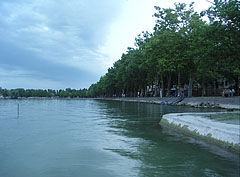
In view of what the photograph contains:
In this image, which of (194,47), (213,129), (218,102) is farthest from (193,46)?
(213,129)

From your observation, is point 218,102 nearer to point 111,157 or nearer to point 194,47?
point 194,47

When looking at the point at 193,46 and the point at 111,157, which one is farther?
the point at 193,46

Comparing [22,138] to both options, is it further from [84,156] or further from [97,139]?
[84,156]

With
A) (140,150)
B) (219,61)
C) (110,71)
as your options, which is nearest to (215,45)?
(219,61)

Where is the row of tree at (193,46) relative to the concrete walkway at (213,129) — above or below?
above

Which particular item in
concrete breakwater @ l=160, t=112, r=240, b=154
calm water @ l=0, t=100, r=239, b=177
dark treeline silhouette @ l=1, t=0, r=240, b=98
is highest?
dark treeline silhouette @ l=1, t=0, r=240, b=98

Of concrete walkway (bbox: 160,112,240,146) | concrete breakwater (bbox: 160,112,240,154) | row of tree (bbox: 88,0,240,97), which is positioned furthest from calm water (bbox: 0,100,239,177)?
row of tree (bbox: 88,0,240,97)

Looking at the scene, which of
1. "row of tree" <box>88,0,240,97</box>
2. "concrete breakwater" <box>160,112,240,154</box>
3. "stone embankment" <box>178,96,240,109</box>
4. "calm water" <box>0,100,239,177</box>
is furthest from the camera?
"stone embankment" <box>178,96,240,109</box>

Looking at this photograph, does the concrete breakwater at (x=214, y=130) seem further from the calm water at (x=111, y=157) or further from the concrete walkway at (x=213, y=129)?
the calm water at (x=111, y=157)

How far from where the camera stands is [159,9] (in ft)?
131

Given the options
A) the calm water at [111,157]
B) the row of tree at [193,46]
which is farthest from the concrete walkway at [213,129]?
the row of tree at [193,46]

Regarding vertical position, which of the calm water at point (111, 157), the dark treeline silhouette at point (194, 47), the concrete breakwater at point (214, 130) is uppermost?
the dark treeline silhouette at point (194, 47)

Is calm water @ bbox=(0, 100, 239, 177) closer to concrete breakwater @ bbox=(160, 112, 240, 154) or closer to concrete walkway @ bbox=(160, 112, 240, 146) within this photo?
concrete breakwater @ bbox=(160, 112, 240, 154)

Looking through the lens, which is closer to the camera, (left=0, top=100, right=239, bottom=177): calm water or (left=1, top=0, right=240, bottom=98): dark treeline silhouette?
(left=0, top=100, right=239, bottom=177): calm water
